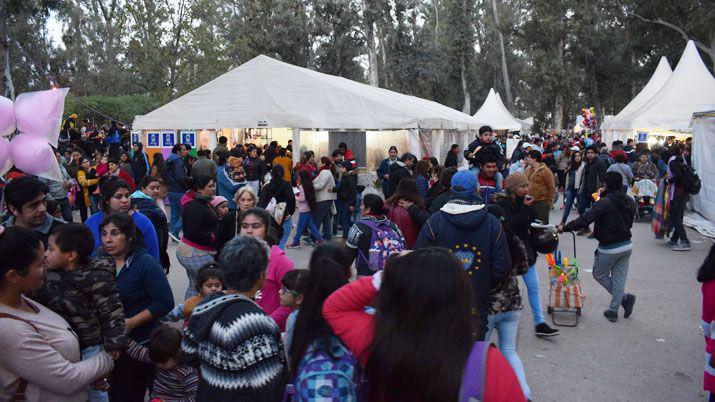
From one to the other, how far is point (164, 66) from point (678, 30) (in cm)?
2983

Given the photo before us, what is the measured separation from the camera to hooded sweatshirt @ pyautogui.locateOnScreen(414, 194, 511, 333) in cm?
409

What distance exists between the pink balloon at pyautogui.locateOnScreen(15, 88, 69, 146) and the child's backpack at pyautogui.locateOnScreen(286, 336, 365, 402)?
3.35 m

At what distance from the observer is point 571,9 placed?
42.4m

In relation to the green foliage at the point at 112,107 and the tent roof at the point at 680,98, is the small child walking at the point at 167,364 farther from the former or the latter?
the green foliage at the point at 112,107

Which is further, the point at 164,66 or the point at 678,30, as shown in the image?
the point at 678,30

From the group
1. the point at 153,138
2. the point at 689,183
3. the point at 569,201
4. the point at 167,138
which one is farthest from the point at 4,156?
the point at 153,138

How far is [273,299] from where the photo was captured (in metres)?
4.03

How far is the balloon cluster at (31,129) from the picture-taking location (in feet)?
14.2

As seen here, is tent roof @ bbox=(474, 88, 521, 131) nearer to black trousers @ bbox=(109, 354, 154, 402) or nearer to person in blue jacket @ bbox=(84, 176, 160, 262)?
person in blue jacket @ bbox=(84, 176, 160, 262)

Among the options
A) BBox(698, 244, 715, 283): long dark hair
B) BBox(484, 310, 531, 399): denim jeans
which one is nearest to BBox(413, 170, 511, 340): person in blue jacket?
BBox(484, 310, 531, 399): denim jeans

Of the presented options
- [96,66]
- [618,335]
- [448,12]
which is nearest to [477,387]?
[618,335]

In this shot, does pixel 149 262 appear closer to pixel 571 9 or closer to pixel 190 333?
pixel 190 333

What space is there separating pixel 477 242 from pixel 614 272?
3232mm

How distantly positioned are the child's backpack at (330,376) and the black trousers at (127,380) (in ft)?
6.71
